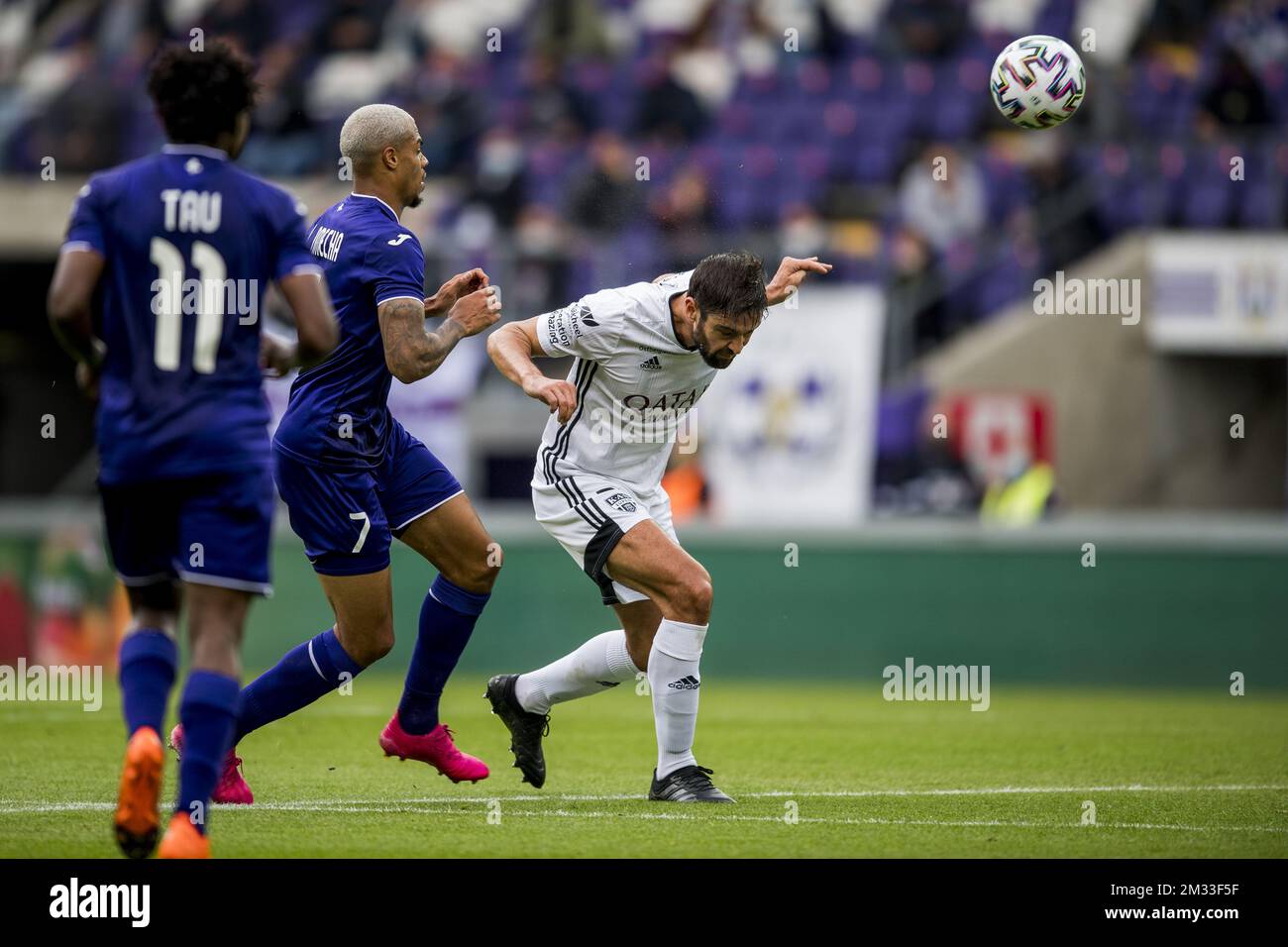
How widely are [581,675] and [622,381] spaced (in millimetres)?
1237

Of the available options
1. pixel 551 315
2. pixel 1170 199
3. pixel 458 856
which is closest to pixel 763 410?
pixel 1170 199

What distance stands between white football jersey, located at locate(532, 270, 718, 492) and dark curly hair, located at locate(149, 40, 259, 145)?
2.17 m

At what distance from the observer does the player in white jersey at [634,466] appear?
7023mm

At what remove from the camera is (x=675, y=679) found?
7.02m

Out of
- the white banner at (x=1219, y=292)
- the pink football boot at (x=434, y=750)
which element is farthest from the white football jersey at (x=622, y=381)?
the white banner at (x=1219, y=292)

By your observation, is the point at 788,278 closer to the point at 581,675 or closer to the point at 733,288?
the point at 733,288

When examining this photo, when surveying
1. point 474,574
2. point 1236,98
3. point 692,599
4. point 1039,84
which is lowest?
point 692,599

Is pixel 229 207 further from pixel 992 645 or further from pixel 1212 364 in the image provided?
pixel 1212 364

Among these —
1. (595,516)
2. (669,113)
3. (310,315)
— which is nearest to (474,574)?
(595,516)

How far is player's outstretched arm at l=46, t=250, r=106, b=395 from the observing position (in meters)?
5.19

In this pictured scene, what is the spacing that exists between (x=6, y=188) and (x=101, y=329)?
1571cm

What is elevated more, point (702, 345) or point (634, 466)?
point (702, 345)

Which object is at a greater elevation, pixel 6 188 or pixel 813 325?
pixel 6 188

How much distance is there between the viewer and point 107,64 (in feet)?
70.3
